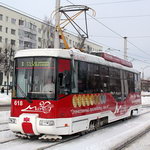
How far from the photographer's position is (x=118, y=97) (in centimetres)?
1352

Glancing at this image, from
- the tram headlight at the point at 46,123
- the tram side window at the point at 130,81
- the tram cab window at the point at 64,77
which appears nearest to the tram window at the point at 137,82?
the tram side window at the point at 130,81

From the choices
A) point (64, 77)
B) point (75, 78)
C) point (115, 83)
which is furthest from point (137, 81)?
point (64, 77)

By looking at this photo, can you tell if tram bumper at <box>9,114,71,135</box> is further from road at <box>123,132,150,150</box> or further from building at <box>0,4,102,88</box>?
building at <box>0,4,102,88</box>

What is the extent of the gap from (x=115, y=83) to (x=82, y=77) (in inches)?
143

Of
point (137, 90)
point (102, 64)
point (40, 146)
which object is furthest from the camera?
point (137, 90)

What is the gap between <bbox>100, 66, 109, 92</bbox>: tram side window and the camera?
1156 cm

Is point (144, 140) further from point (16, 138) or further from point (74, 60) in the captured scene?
point (16, 138)

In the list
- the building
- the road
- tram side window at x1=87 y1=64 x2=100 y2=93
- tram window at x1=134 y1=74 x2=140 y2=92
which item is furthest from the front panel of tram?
the building

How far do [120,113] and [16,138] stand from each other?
6.01 metres

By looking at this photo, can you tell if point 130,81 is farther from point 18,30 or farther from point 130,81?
point 18,30

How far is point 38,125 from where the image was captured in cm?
846

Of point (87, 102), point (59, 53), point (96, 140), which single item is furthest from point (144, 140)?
point (59, 53)

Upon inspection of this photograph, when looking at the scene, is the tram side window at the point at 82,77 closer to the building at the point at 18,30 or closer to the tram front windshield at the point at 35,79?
the tram front windshield at the point at 35,79

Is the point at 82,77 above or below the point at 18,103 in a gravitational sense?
above
